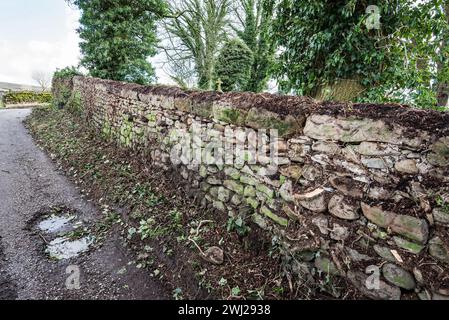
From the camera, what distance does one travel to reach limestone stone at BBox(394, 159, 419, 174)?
5.64ft

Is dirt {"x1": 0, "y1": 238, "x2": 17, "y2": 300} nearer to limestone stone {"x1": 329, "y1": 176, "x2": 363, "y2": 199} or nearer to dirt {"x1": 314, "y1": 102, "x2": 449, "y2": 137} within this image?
limestone stone {"x1": 329, "y1": 176, "x2": 363, "y2": 199}

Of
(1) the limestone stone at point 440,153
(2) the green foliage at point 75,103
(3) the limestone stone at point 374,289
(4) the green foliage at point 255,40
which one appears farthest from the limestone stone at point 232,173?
(4) the green foliage at point 255,40

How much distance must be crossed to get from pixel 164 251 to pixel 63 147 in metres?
5.09

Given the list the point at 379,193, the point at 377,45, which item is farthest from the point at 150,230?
the point at 377,45

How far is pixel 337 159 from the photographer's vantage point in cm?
208

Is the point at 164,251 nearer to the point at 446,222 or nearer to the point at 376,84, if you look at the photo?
the point at 446,222

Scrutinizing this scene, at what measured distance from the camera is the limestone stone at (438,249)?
5.28 feet

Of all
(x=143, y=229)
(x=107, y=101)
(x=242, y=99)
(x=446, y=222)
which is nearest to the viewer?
(x=446, y=222)

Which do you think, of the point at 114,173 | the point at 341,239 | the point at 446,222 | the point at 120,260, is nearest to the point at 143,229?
the point at 120,260

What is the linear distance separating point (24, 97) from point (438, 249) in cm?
2450

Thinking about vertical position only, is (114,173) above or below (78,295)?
above

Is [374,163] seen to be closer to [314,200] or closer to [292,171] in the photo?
[314,200]

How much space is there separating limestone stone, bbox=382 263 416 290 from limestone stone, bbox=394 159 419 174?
0.69 meters

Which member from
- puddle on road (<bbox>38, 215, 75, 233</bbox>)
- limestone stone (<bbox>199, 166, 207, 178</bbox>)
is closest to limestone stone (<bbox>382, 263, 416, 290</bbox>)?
limestone stone (<bbox>199, 166, 207, 178</bbox>)
